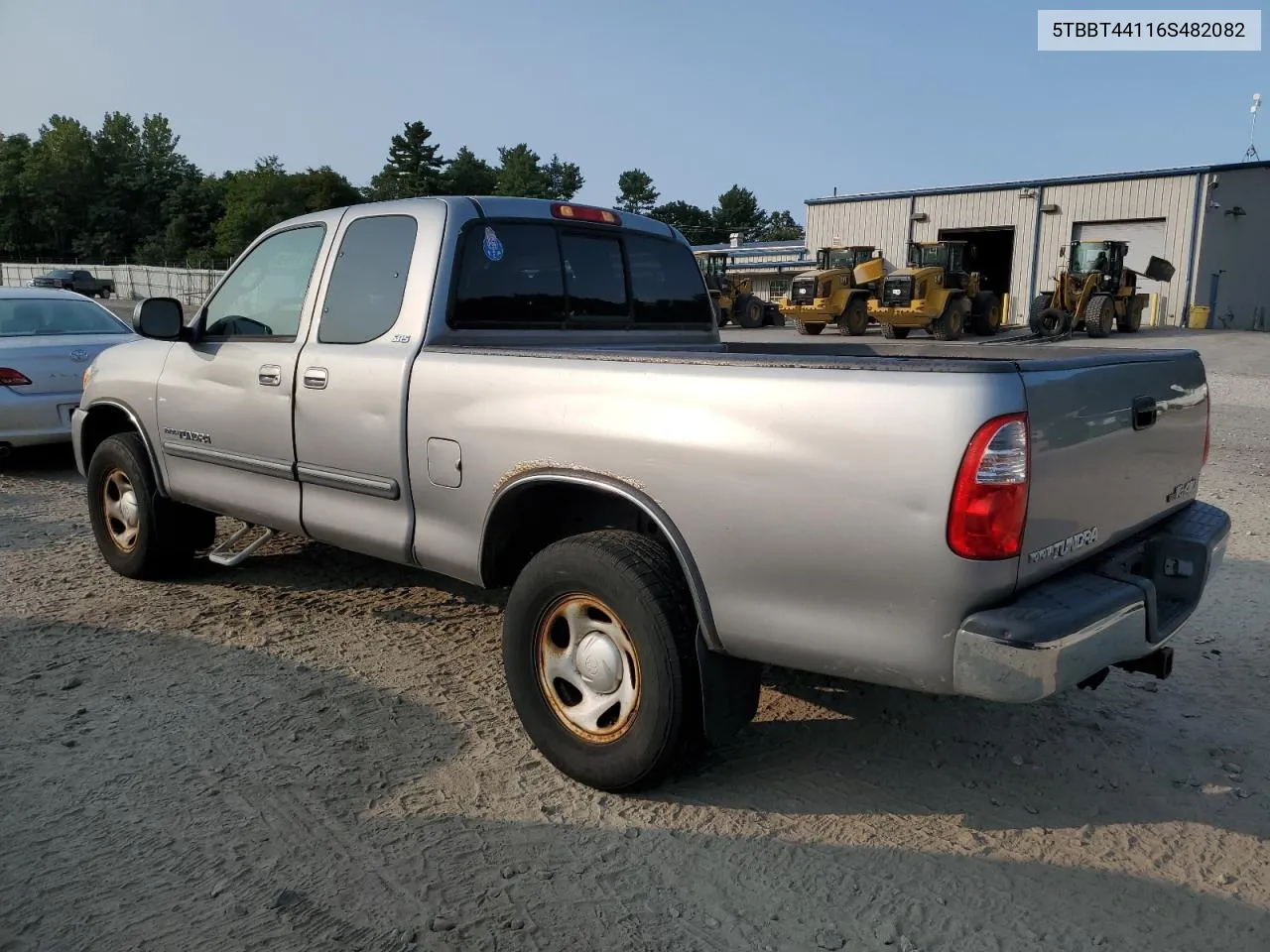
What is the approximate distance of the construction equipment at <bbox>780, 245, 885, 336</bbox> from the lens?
2653cm

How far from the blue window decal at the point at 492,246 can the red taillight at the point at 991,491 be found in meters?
2.38

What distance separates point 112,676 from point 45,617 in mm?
1005

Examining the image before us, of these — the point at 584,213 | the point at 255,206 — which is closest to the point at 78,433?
the point at 584,213

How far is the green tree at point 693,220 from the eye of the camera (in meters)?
105

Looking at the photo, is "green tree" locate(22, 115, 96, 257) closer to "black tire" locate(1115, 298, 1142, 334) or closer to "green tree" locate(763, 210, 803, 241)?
"green tree" locate(763, 210, 803, 241)

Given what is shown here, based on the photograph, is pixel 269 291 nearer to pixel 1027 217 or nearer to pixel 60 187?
pixel 1027 217

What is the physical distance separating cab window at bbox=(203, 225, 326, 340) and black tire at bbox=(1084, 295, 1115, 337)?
24678mm

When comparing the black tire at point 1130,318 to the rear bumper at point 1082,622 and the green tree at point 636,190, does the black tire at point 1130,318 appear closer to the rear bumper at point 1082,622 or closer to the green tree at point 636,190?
the rear bumper at point 1082,622

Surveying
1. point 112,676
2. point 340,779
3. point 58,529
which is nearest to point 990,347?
point 340,779

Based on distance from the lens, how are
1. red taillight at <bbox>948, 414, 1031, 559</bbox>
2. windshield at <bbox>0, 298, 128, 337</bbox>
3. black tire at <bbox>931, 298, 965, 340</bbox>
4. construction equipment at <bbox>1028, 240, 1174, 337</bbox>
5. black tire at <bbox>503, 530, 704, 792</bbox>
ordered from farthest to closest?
black tire at <bbox>931, 298, 965, 340</bbox>, construction equipment at <bbox>1028, 240, 1174, 337</bbox>, windshield at <bbox>0, 298, 128, 337</bbox>, black tire at <bbox>503, 530, 704, 792</bbox>, red taillight at <bbox>948, 414, 1031, 559</bbox>

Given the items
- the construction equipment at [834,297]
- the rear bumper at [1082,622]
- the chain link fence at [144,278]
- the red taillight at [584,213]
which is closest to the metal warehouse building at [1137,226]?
the construction equipment at [834,297]

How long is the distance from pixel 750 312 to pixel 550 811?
3030 cm

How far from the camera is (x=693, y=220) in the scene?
109m

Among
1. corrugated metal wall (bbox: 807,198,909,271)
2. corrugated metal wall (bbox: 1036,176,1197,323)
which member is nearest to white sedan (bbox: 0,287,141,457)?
corrugated metal wall (bbox: 1036,176,1197,323)
